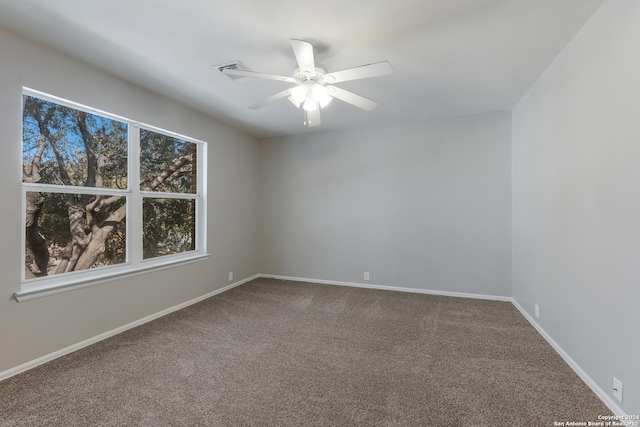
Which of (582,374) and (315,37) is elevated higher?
(315,37)

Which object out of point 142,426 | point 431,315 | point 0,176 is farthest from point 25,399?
point 431,315

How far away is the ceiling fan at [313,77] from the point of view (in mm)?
1833

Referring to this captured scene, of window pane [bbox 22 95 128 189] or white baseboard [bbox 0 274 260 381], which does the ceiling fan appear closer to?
window pane [bbox 22 95 128 189]

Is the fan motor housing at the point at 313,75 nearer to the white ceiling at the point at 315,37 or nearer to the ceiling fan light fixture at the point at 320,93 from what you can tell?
the ceiling fan light fixture at the point at 320,93

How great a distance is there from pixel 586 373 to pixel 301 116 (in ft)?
12.4

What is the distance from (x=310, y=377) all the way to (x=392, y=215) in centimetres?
277

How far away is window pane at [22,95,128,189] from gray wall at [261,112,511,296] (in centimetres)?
249

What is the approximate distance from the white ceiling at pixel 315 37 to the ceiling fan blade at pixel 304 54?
0.82 ft

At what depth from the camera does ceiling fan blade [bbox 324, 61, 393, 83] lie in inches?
70.9

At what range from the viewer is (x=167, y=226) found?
354 cm

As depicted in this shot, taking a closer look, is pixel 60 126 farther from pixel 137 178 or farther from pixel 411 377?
pixel 411 377

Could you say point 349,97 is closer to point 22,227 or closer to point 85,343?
point 22,227

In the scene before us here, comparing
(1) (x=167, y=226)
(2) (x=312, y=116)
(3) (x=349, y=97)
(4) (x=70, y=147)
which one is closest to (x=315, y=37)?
(3) (x=349, y=97)

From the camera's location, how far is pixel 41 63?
7.34ft
